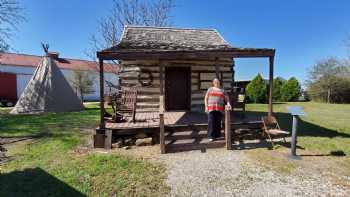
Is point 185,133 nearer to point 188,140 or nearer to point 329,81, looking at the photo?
point 188,140

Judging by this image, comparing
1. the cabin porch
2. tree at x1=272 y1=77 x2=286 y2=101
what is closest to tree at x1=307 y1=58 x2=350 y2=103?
tree at x1=272 y1=77 x2=286 y2=101

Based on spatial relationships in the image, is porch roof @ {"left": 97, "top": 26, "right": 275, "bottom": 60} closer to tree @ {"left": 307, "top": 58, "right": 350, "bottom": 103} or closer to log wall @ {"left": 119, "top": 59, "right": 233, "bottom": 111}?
log wall @ {"left": 119, "top": 59, "right": 233, "bottom": 111}

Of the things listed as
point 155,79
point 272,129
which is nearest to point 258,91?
point 155,79

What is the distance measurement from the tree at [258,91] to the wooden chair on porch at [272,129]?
15309 mm

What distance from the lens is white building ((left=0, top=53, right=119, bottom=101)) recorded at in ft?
66.4

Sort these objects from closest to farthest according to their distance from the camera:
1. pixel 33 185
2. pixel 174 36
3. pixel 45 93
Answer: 1. pixel 33 185
2. pixel 174 36
3. pixel 45 93

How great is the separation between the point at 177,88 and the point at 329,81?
761 inches

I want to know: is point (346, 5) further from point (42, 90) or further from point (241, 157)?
point (42, 90)

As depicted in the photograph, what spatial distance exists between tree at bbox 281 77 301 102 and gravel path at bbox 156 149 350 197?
20729 mm

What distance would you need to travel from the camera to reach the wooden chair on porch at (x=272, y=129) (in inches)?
245

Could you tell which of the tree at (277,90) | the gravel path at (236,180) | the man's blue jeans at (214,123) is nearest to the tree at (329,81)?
the tree at (277,90)

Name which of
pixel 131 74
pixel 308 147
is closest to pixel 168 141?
pixel 308 147

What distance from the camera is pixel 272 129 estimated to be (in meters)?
6.90

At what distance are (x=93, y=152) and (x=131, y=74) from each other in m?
4.80
